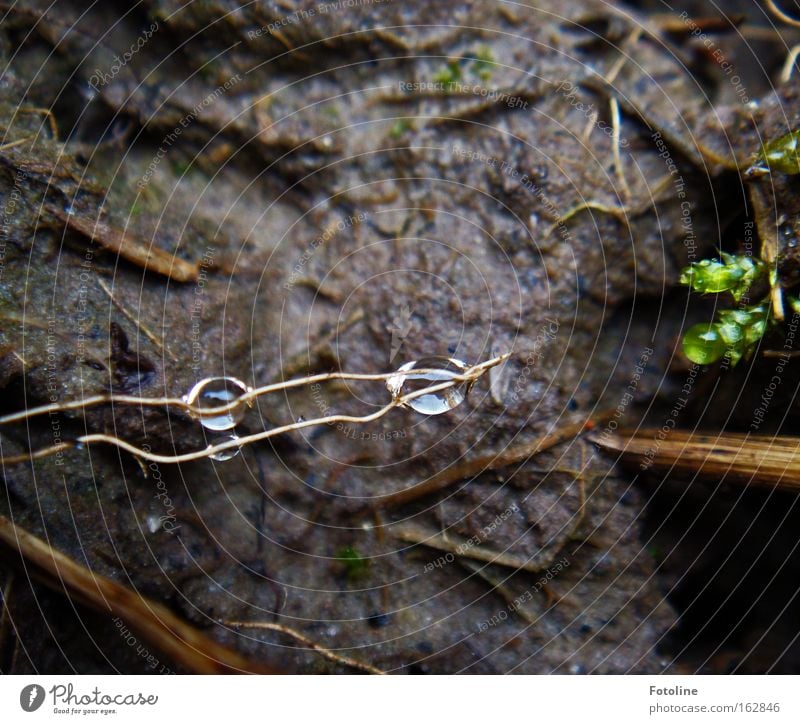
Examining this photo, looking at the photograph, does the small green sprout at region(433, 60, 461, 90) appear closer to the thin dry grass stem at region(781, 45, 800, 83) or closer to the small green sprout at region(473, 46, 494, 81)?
the small green sprout at region(473, 46, 494, 81)

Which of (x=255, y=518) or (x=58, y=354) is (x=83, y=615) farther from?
(x=58, y=354)

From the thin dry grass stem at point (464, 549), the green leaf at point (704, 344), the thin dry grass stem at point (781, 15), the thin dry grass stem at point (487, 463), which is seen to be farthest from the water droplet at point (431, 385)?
the thin dry grass stem at point (781, 15)

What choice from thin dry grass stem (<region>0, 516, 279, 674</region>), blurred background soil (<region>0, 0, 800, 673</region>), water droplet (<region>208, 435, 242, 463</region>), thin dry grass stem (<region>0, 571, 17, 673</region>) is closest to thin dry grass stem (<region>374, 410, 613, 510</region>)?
blurred background soil (<region>0, 0, 800, 673</region>)

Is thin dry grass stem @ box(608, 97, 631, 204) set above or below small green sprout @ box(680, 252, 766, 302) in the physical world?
above

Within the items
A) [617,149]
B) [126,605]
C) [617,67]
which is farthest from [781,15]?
[126,605]

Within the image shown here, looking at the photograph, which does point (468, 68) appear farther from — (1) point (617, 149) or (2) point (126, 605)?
(2) point (126, 605)

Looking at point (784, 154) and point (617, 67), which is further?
point (617, 67)

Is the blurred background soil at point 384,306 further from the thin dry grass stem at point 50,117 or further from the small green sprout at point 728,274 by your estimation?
the small green sprout at point 728,274
